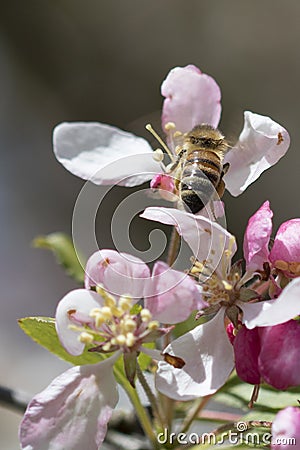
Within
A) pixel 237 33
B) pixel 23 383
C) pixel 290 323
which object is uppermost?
pixel 290 323

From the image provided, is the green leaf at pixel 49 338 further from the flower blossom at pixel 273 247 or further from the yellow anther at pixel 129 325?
the flower blossom at pixel 273 247

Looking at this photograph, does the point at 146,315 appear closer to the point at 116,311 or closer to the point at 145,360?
the point at 116,311

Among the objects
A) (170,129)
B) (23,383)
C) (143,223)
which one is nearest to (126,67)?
(143,223)

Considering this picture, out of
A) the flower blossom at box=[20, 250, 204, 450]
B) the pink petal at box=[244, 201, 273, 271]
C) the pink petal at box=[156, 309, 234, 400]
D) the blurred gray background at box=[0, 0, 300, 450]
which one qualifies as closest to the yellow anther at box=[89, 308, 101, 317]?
the flower blossom at box=[20, 250, 204, 450]

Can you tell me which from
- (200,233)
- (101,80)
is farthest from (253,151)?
(101,80)

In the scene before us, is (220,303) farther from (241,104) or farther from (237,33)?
(237,33)

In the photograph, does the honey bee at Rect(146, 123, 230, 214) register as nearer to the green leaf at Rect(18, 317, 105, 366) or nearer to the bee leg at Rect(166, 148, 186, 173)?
the bee leg at Rect(166, 148, 186, 173)
